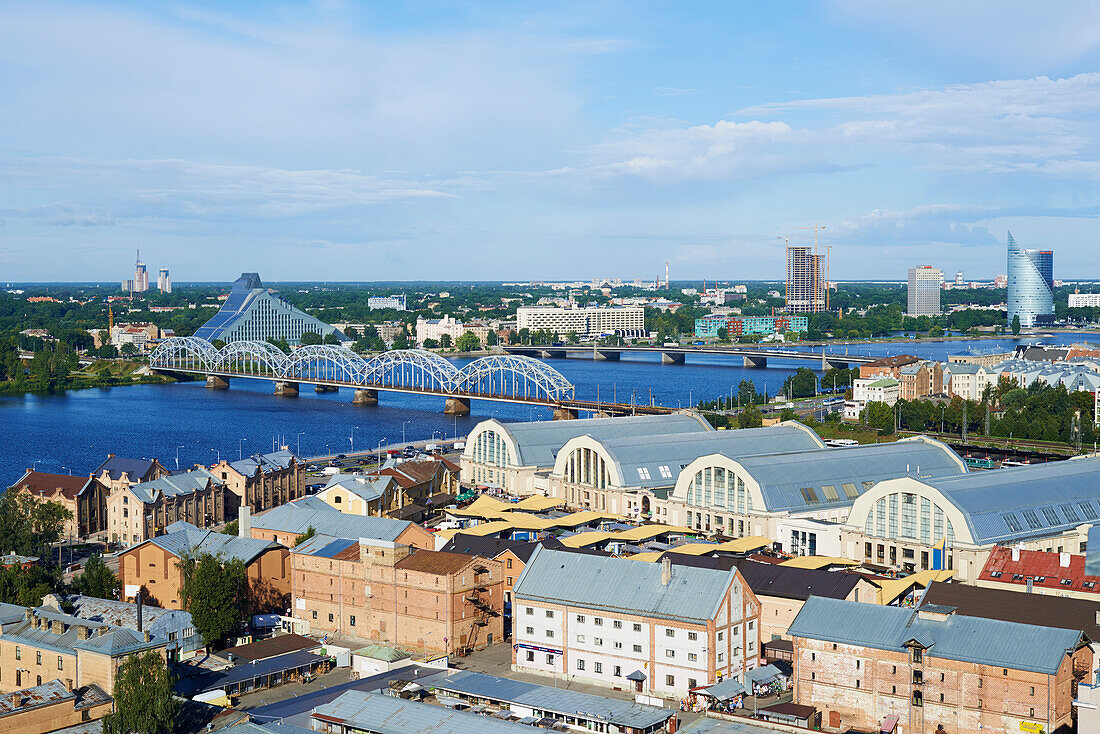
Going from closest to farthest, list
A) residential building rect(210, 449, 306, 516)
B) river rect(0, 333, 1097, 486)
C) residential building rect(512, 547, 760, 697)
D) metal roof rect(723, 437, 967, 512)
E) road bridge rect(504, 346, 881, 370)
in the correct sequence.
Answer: residential building rect(512, 547, 760, 697), metal roof rect(723, 437, 967, 512), residential building rect(210, 449, 306, 516), river rect(0, 333, 1097, 486), road bridge rect(504, 346, 881, 370)

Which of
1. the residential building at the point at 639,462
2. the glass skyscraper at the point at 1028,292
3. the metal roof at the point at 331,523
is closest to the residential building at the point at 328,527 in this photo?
the metal roof at the point at 331,523

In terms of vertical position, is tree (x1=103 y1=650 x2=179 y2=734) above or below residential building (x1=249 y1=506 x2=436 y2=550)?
below

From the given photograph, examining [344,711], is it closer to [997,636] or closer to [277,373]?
[997,636]

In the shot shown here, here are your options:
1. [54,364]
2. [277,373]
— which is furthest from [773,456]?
[54,364]

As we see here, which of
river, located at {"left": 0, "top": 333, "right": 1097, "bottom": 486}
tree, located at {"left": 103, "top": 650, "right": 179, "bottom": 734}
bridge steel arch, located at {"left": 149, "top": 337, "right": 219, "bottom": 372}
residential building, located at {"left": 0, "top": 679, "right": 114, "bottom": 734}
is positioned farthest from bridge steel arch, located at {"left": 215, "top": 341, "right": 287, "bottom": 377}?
tree, located at {"left": 103, "top": 650, "right": 179, "bottom": 734}

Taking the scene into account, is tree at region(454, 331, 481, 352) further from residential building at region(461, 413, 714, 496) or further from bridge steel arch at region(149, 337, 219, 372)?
residential building at region(461, 413, 714, 496)

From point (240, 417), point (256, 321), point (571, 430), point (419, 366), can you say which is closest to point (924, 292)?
point (256, 321)
